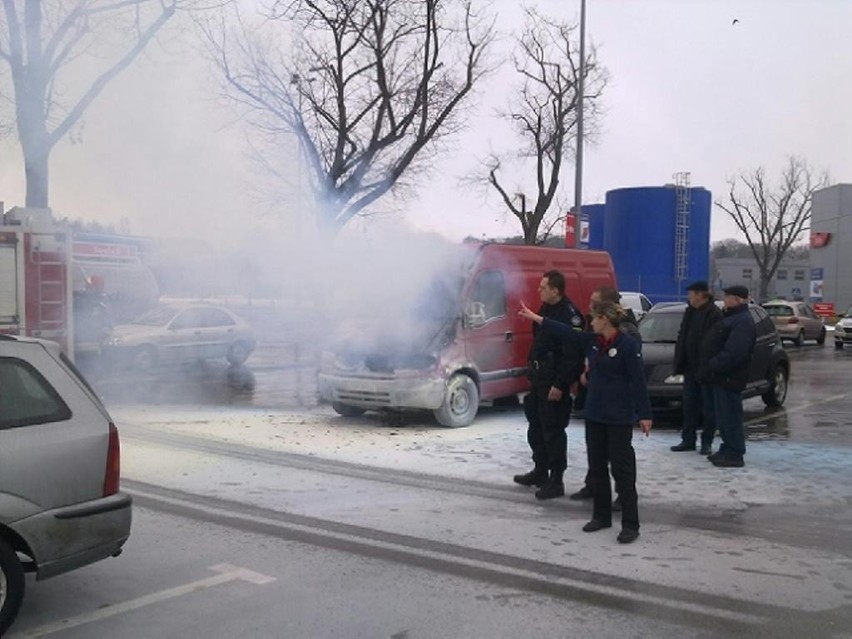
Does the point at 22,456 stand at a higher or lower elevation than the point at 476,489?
higher

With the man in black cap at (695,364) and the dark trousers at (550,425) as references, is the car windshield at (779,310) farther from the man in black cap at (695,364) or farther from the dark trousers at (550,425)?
the dark trousers at (550,425)

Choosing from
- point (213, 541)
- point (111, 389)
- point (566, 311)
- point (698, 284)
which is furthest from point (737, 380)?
point (111, 389)

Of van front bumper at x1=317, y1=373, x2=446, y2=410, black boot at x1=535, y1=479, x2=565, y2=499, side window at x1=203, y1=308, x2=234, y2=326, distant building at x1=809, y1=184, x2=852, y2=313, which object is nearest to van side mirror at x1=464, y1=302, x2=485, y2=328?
van front bumper at x1=317, y1=373, x2=446, y2=410

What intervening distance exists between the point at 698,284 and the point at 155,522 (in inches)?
224

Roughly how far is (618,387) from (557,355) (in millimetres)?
978

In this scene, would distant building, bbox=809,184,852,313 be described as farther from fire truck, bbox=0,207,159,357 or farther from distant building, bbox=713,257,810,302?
fire truck, bbox=0,207,159,357

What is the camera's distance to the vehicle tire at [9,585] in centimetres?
377

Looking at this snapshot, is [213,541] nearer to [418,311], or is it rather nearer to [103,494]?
[103,494]

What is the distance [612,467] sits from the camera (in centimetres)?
563

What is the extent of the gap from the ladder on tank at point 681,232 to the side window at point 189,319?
24.8 meters

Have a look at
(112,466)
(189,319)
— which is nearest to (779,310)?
(189,319)

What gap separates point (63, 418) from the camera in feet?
13.4

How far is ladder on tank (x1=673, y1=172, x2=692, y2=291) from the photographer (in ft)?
115

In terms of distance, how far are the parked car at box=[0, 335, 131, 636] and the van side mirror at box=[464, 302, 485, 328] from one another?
600cm
